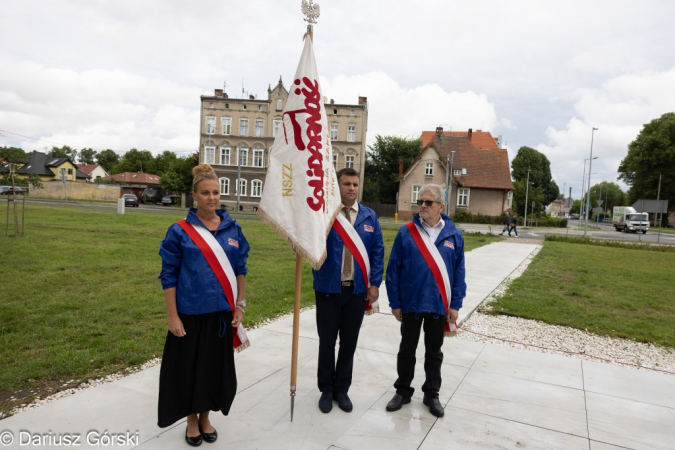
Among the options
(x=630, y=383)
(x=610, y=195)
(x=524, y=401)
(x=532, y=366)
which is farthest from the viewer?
(x=610, y=195)

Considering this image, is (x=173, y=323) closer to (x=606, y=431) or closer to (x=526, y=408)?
(x=526, y=408)

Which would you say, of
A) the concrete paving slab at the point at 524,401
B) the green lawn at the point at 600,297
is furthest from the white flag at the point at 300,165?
the green lawn at the point at 600,297

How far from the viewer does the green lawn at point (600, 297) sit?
23.7 ft

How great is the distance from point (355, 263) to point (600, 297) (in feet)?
26.6

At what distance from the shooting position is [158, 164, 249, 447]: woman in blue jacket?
10.1 ft

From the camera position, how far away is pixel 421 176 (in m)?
47.0

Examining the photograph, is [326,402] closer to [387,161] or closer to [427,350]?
[427,350]

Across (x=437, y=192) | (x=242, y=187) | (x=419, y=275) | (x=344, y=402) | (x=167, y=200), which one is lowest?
(x=344, y=402)

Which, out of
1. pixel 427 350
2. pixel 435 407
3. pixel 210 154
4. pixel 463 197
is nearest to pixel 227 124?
pixel 210 154

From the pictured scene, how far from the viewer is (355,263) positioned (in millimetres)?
3764

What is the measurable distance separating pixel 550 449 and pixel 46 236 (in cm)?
1637

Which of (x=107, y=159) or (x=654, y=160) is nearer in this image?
(x=654, y=160)

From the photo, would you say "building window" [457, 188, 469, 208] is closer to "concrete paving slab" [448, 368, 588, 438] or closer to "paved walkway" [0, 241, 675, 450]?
"paved walkway" [0, 241, 675, 450]

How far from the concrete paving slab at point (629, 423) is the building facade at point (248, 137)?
147ft
